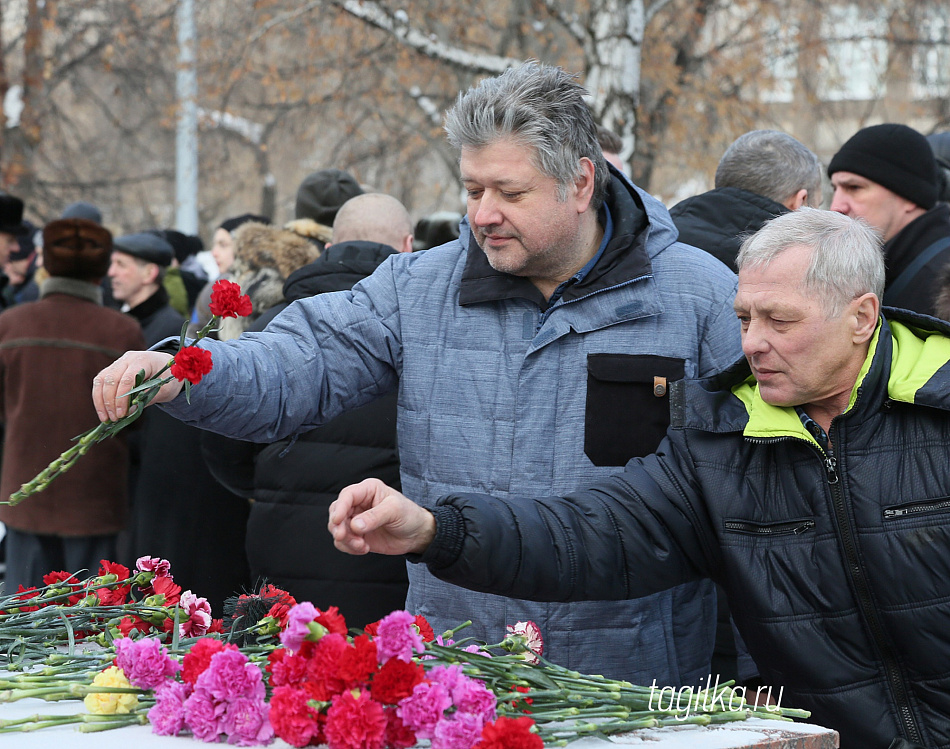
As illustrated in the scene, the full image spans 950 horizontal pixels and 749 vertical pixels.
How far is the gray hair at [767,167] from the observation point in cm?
368

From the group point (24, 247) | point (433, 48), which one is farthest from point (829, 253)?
point (433, 48)

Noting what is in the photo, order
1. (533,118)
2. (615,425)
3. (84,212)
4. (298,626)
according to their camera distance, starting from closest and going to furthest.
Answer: (298,626) < (533,118) < (615,425) < (84,212)

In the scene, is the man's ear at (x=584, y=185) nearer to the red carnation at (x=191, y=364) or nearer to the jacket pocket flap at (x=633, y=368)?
the jacket pocket flap at (x=633, y=368)

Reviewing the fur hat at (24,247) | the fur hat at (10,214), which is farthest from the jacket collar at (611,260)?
the fur hat at (24,247)

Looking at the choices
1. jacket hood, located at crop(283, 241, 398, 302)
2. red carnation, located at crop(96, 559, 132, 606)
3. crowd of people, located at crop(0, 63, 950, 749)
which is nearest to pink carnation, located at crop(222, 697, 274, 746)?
crowd of people, located at crop(0, 63, 950, 749)

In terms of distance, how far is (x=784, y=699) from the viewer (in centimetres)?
219

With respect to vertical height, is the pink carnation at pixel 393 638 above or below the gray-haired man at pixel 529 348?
below

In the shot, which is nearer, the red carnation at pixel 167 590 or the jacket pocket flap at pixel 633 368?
the red carnation at pixel 167 590

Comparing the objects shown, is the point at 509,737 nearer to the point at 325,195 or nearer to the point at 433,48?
the point at 325,195

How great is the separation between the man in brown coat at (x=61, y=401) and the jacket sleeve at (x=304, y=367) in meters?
2.47

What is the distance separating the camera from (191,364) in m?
1.91

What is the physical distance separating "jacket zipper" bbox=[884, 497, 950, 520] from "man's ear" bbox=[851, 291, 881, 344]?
324 mm

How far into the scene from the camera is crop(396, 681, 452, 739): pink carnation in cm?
149

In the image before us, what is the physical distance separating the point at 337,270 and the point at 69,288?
185 centimetres
